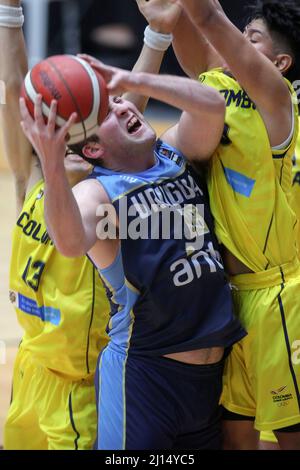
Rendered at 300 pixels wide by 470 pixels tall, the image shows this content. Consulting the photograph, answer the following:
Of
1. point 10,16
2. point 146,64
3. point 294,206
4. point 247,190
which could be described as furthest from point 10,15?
point 294,206

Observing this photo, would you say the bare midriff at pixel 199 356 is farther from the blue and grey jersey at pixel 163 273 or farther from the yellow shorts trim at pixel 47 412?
the yellow shorts trim at pixel 47 412

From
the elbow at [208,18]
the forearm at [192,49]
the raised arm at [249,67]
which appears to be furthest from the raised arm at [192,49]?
the elbow at [208,18]

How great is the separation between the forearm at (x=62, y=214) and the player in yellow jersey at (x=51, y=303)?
36.2 inches

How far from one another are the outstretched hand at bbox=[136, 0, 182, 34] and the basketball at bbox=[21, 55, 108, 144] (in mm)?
955

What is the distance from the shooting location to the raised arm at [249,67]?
144 inches

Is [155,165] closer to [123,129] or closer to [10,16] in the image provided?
[123,129]

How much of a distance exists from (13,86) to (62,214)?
1.15m

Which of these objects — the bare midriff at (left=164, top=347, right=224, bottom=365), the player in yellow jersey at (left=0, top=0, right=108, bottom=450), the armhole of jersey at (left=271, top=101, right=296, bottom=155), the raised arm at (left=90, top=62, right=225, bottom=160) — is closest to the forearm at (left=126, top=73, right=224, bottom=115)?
the raised arm at (left=90, top=62, right=225, bottom=160)

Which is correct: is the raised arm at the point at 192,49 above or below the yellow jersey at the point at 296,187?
above

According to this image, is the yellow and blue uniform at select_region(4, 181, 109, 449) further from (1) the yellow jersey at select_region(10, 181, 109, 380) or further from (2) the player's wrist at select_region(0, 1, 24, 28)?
(2) the player's wrist at select_region(0, 1, 24, 28)

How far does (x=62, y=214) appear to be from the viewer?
3.19 m

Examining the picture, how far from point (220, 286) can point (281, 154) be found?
0.62 metres
